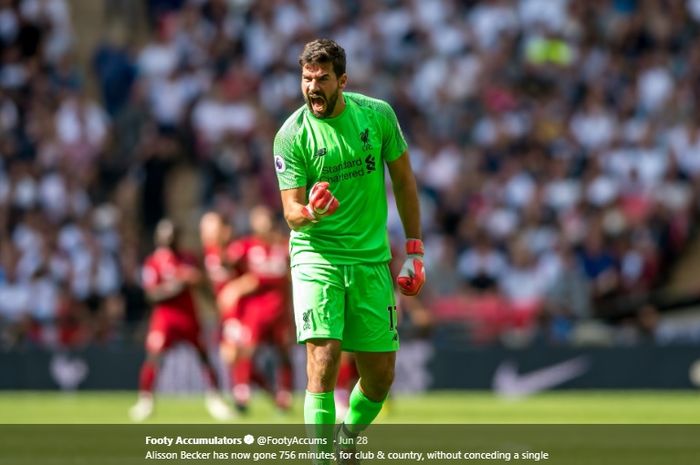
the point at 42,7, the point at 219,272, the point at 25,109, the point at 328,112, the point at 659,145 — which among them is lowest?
the point at 328,112

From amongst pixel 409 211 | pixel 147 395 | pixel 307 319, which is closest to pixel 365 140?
pixel 409 211

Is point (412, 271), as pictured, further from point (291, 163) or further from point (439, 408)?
point (439, 408)

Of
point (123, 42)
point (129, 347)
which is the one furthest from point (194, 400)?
point (123, 42)

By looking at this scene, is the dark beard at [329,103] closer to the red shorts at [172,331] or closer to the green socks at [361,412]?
the green socks at [361,412]

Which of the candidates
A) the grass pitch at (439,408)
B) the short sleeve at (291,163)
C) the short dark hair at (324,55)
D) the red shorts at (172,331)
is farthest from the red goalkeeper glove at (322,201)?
the red shorts at (172,331)

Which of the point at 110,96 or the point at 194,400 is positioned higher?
the point at 110,96

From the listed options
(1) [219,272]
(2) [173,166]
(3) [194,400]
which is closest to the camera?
(1) [219,272]

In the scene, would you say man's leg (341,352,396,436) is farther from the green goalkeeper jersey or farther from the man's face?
the man's face

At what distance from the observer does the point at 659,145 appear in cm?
2488

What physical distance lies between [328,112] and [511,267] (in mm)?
14466

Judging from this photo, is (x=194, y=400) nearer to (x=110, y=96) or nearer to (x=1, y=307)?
(x=1, y=307)

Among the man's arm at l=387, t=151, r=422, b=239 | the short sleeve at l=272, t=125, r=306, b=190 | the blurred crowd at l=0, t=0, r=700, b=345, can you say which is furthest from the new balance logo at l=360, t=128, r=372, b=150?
the blurred crowd at l=0, t=0, r=700, b=345

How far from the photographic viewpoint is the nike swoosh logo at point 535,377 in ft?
77.4
